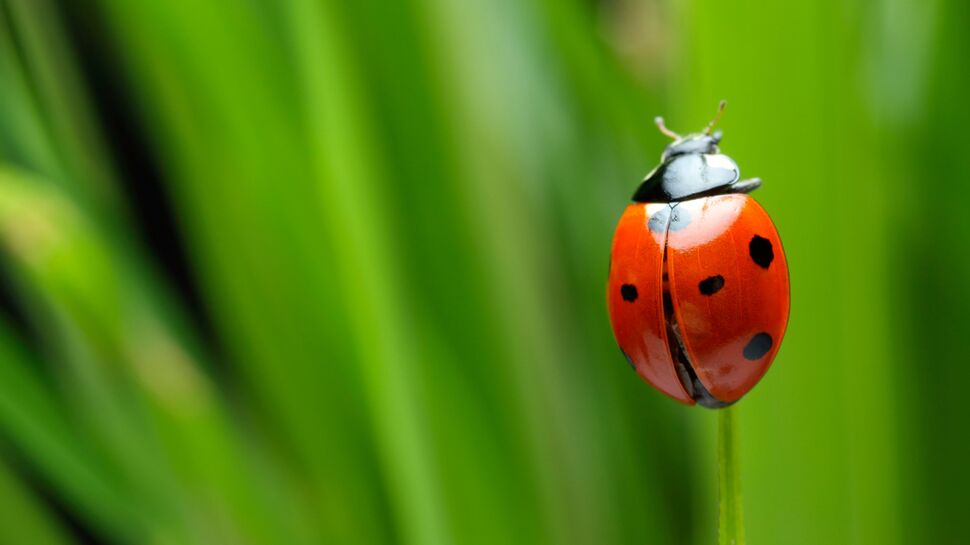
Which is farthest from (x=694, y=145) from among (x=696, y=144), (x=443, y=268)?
(x=443, y=268)

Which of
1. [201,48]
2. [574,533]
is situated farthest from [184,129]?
[574,533]

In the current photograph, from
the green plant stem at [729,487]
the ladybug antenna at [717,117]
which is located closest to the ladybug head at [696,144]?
the ladybug antenna at [717,117]

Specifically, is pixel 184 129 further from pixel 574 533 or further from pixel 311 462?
pixel 574 533

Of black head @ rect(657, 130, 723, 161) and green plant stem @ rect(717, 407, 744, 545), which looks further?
black head @ rect(657, 130, 723, 161)

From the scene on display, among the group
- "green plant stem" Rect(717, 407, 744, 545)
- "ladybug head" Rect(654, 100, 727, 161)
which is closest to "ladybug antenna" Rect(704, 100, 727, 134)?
"ladybug head" Rect(654, 100, 727, 161)

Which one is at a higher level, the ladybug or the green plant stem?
the ladybug

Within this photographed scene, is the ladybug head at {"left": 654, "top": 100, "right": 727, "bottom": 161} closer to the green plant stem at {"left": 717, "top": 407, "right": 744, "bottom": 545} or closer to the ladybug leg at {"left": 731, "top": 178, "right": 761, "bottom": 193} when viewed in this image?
the ladybug leg at {"left": 731, "top": 178, "right": 761, "bottom": 193}

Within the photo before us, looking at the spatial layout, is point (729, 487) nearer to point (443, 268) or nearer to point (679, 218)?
point (679, 218)

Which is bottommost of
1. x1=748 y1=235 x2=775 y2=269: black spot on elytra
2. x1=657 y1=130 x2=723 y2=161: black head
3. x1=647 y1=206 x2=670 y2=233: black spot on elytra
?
x1=748 y1=235 x2=775 y2=269: black spot on elytra

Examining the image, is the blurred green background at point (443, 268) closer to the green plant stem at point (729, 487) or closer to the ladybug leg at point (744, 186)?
the ladybug leg at point (744, 186)
